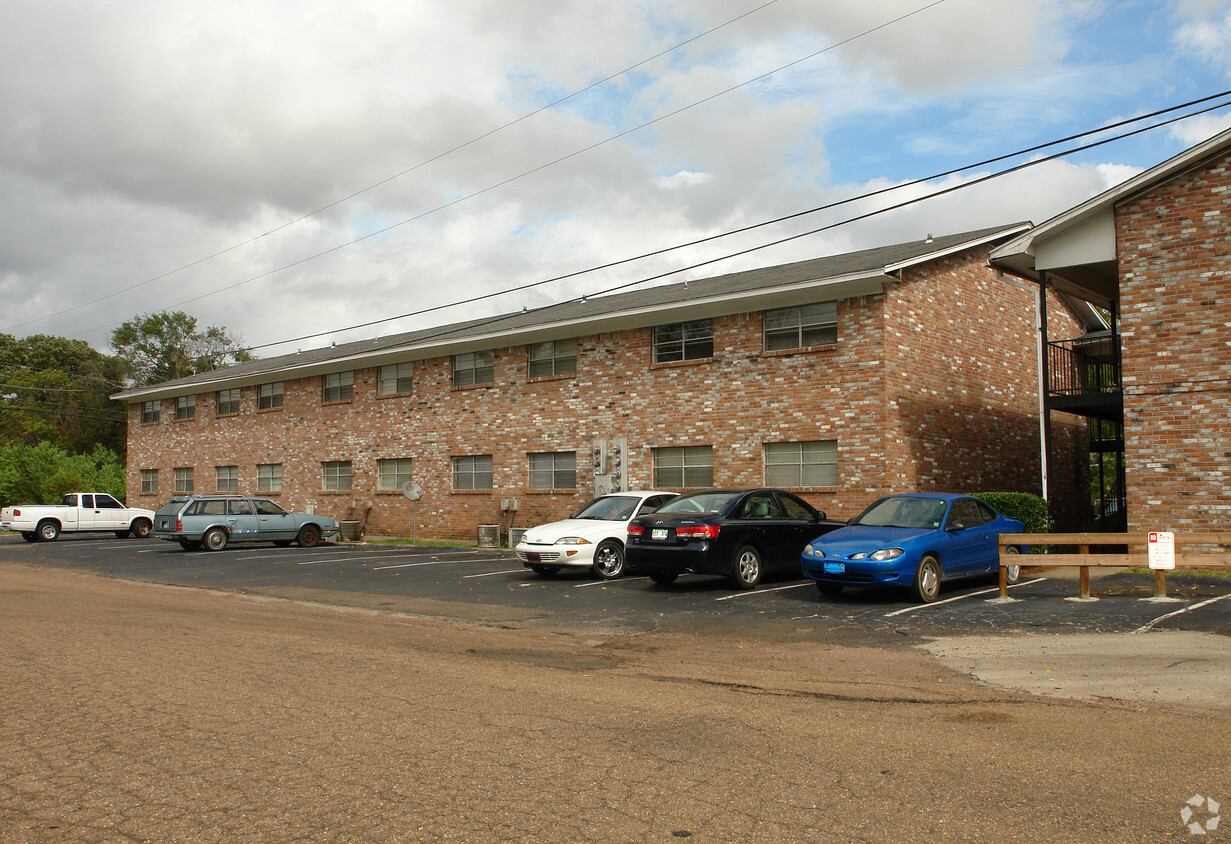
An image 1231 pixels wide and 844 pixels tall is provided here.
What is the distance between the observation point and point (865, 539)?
39.8 feet

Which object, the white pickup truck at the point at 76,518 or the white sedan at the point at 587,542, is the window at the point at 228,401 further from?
the white sedan at the point at 587,542

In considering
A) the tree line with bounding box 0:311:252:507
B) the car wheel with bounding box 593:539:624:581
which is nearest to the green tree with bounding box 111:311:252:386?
the tree line with bounding box 0:311:252:507

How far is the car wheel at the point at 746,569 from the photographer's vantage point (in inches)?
535

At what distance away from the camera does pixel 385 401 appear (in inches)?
1192

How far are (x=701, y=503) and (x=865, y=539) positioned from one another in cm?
291

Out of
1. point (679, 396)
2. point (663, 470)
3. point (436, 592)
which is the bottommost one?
point (436, 592)

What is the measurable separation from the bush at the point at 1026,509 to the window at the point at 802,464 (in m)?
3.22

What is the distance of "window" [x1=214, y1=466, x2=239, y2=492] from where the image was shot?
36281mm

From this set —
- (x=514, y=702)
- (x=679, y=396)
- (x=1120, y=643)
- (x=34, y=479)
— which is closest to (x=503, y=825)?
(x=514, y=702)

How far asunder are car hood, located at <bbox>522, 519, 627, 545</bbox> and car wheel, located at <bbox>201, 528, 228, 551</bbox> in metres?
13.7

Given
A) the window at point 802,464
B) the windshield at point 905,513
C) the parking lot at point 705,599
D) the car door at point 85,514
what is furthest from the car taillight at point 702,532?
the car door at point 85,514

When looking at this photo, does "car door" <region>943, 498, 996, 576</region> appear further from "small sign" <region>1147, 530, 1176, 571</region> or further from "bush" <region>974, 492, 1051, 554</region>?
"bush" <region>974, 492, 1051, 554</region>

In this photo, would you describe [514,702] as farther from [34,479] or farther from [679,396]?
[34,479]

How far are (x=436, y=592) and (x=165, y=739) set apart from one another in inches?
378
